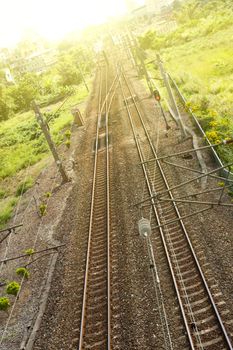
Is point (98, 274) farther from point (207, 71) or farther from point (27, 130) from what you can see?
point (207, 71)

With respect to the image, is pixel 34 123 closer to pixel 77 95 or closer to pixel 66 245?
pixel 77 95

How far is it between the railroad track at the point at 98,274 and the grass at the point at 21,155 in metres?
7.28

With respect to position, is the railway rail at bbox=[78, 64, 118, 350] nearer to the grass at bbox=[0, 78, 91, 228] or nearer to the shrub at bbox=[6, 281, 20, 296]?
the shrub at bbox=[6, 281, 20, 296]

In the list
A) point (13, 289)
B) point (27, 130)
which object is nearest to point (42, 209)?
point (13, 289)

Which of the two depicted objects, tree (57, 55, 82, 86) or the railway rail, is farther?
tree (57, 55, 82, 86)

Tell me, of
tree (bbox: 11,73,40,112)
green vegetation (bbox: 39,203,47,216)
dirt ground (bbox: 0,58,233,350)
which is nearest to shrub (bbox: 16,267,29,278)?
dirt ground (bbox: 0,58,233,350)

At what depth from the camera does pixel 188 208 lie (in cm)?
1739

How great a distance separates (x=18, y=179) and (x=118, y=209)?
605 inches

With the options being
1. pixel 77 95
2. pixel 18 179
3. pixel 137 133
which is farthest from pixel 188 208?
pixel 77 95

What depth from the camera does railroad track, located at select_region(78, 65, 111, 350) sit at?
12180 millimetres

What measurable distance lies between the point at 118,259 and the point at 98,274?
3.50 ft

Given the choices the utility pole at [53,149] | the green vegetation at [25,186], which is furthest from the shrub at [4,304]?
the green vegetation at [25,186]

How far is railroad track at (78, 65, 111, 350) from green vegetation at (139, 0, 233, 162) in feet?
24.7

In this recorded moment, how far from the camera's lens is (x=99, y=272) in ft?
49.9
